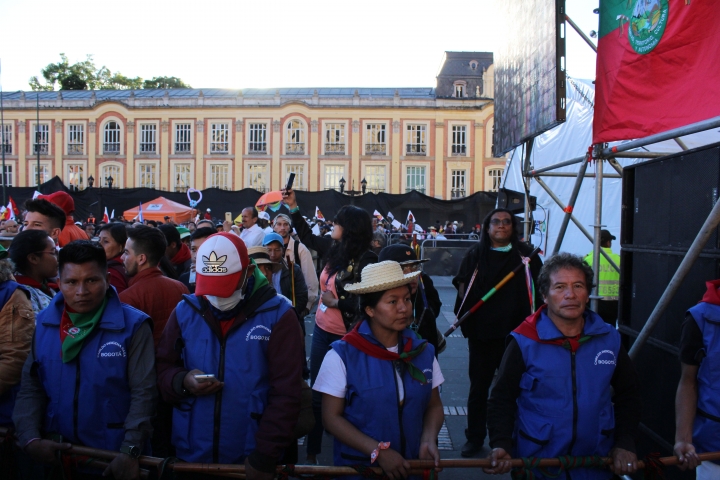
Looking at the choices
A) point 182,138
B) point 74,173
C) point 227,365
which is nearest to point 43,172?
point 74,173

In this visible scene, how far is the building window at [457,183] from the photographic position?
154 ft

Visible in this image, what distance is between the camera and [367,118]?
46.7 m

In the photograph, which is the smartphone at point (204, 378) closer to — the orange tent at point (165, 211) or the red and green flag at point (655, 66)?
the red and green flag at point (655, 66)

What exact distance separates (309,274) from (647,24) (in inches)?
154

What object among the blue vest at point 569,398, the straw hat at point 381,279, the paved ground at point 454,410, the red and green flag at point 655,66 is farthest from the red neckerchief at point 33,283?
the red and green flag at point 655,66

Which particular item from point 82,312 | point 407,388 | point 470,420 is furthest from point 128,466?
point 470,420

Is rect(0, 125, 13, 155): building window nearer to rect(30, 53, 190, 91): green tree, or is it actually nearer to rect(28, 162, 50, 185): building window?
rect(28, 162, 50, 185): building window

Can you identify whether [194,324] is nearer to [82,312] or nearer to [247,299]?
[247,299]

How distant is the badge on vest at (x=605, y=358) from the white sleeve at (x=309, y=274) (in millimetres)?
3716

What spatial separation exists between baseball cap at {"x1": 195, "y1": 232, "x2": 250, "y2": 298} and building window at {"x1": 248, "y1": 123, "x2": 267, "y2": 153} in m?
45.7

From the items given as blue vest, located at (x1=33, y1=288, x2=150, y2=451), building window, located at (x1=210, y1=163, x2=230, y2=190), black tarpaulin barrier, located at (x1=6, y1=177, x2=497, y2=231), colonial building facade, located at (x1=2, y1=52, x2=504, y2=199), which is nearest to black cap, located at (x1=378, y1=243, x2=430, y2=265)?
blue vest, located at (x1=33, y1=288, x2=150, y2=451)

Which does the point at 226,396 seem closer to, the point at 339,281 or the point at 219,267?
the point at 219,267

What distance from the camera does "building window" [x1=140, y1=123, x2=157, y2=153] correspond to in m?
48.0

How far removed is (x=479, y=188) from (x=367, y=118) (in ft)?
35.3
